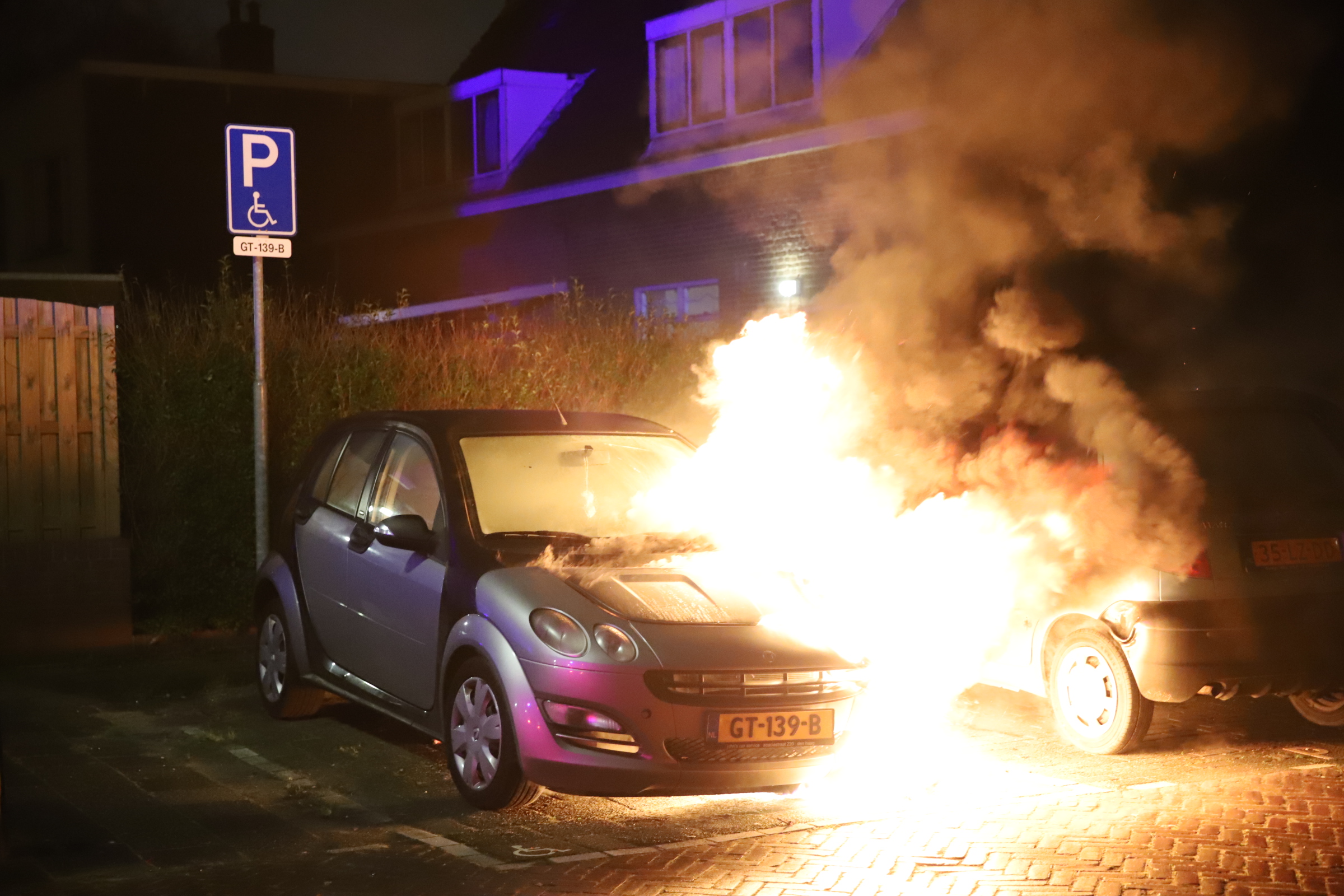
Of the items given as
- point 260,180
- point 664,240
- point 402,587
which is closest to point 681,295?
point 664,240

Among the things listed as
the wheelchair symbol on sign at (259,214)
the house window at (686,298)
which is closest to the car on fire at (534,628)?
the wheelchair symbol on sign at (259,214)

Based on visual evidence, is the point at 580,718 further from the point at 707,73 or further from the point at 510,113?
the point at 510,113

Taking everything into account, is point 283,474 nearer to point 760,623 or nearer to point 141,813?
point 141,813

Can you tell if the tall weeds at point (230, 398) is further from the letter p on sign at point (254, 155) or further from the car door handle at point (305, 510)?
the car door handle at point (305, 510)

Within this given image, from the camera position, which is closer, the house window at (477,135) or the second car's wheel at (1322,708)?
the second car's wheel at (1322,708)

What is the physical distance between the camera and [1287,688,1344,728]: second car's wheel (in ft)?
26.0

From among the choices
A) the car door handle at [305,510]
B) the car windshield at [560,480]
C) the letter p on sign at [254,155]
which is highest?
the letter p on sign at [254,155]

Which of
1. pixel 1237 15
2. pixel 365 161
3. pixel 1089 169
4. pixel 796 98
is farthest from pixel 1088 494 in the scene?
pixel 365 161

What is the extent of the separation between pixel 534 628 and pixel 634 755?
656 mm

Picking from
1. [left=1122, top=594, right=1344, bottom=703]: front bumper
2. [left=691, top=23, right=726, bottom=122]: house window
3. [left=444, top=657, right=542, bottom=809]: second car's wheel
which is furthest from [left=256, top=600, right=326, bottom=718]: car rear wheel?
[left=691, top=23, right=726, bottom=122]: house window

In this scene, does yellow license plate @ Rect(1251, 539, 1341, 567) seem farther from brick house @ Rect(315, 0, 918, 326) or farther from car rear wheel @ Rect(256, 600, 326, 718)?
brick house @ Rect(315, 0, 918, 326)

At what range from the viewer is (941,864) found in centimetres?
556

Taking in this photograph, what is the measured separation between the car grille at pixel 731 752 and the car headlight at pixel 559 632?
0.51 meters

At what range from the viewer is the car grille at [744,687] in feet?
19.4
